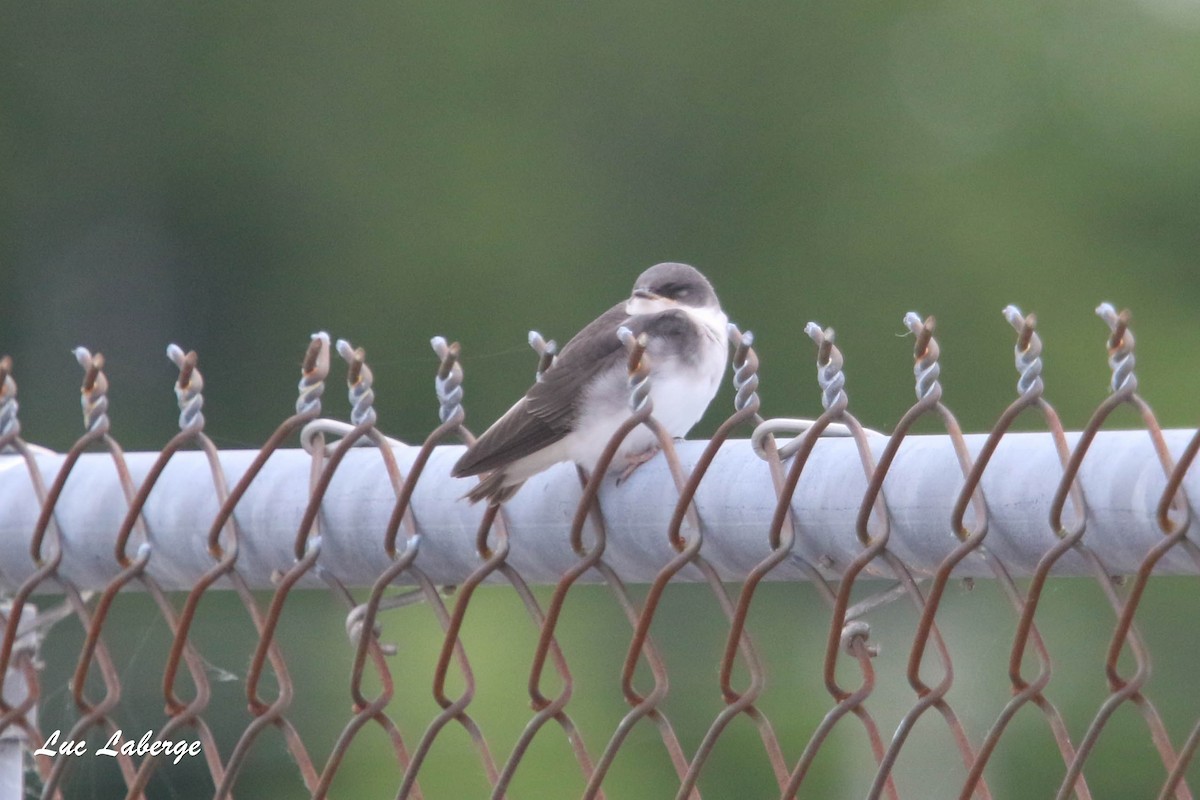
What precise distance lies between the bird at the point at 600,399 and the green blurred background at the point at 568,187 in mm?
7901

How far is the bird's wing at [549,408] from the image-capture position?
2.01 meters

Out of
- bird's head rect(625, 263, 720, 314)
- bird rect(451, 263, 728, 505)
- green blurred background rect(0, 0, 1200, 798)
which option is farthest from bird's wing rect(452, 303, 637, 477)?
green blurred background rect(0, 0, 1200, 798)

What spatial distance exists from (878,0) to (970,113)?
1.28m

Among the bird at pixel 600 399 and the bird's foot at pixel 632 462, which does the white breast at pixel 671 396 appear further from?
the bird's foot at pixel 632 462

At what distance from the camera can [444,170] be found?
13781mm

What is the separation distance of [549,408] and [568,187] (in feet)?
36.5

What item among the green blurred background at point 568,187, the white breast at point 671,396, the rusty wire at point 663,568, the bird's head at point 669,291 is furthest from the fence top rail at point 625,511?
the green blurred background at point 568,187

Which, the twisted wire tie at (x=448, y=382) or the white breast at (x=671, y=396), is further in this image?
the white breast at (x=671, y=396)

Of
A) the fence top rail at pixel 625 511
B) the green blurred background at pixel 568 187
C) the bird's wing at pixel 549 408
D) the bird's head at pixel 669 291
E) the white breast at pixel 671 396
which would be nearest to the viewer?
the fence top rail at pixel 625 511

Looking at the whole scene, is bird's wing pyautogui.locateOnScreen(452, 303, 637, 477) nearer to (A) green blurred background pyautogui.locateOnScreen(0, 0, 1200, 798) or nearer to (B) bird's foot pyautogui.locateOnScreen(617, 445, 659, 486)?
(B) bird's foot pyautogui.locateOnScreen(617, 445, 659, 486)

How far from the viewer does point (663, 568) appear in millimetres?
1765

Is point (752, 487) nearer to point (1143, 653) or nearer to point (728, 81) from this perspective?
point (1143, 653)

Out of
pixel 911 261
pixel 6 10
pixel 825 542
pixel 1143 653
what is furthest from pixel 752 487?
pixel 6 10

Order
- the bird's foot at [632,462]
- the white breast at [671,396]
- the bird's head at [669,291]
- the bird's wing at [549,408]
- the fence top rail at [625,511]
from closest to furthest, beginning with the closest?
the fence top rail at [625,511] < the bird's foot at [632,462] < the bird's wing at [549,408] < the white breast at [671,396] < the bird's head at [669,291]
